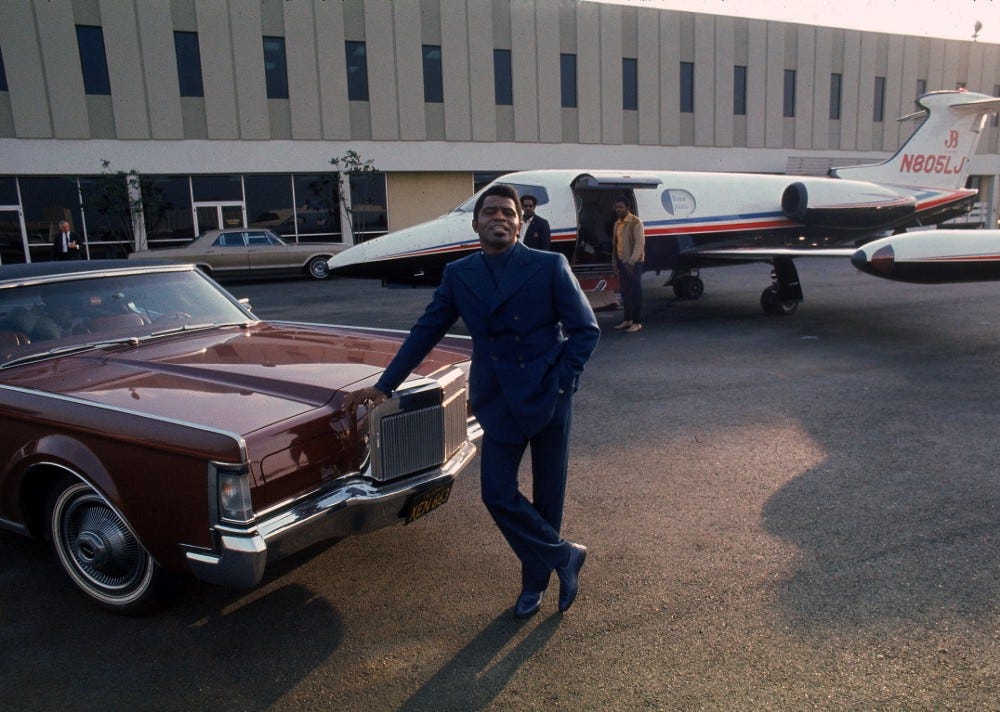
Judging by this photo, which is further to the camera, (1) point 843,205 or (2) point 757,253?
(1) point 843,205

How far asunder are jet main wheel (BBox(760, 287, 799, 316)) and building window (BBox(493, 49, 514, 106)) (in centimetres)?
1767

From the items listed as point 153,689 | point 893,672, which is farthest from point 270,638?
point 893,672

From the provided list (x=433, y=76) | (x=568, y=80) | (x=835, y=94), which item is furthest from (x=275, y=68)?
(x=835, y=94)

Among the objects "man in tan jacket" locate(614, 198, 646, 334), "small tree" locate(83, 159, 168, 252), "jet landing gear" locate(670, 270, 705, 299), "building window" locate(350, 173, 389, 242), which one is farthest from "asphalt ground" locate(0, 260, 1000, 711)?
"building window" locate(350, 173, 389, 242)

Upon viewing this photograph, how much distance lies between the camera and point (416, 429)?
339cm

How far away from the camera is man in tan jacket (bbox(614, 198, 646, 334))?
1010cm

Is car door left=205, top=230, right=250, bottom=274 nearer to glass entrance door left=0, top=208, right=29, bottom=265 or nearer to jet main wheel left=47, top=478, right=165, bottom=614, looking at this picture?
glass entrance door left=0, top=208, right=29, bottom=265

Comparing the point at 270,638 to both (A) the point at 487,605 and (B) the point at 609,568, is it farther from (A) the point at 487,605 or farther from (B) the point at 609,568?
(B) the point at 609,568

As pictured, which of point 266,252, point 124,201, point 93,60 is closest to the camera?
point 266,252

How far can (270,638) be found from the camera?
3158mm

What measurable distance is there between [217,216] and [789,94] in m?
24.0

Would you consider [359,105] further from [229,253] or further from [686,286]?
[686,286]

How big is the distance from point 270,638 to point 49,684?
83 cm

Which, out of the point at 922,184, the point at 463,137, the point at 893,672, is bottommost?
the point at 893,672
